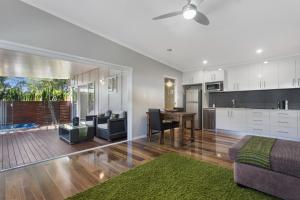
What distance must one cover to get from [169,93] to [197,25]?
126 inches

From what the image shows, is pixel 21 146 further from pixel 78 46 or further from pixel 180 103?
pixel 180 103

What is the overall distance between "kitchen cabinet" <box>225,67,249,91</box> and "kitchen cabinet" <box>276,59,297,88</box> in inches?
32.7

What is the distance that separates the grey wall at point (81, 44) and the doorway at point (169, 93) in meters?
0.35

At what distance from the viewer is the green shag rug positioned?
1.85 m

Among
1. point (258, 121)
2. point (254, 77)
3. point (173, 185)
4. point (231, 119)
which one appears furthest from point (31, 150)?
point (254, 77)

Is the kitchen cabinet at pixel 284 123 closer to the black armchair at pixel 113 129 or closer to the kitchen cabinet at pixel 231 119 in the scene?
the kitchen cabinet at pixel 231 119

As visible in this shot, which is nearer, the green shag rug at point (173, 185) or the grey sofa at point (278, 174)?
the grey sofa at point (278, 174)

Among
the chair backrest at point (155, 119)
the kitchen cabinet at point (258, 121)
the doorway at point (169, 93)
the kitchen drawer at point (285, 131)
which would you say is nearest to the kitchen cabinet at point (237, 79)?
the kitchen cabinet at point (258, 121)

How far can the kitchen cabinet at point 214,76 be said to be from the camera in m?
5.48

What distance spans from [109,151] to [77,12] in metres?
3.00

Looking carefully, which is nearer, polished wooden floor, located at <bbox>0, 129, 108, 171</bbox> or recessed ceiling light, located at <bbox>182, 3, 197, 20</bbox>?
recessed ceiling light, located at <bbox>182, 3, 197, 20</bbox>

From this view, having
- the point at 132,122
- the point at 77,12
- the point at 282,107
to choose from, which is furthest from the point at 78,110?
the point at 282,107

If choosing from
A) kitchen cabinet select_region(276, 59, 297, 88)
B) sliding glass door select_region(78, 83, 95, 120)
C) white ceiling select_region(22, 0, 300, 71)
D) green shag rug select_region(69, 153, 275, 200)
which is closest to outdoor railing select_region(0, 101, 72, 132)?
sliding glass door select_region(78, 83, 95, 120)

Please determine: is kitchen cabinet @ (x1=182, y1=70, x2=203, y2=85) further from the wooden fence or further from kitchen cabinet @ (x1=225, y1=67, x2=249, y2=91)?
the wooden fence
